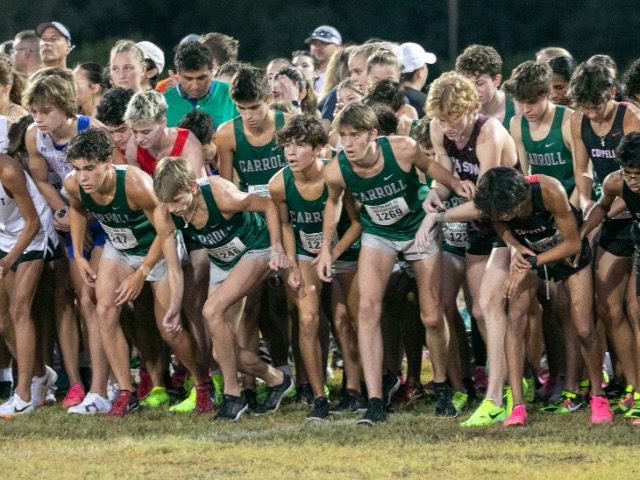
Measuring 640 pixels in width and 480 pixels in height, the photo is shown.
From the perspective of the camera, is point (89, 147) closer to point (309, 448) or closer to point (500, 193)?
point (309, 448)

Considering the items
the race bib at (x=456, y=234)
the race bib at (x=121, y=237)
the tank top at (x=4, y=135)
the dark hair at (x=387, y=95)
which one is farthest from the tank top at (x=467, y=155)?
the tank top at (x=4, y=135)

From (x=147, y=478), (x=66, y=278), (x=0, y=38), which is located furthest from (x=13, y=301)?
(x=0, y=38)

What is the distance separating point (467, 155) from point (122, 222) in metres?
2.09

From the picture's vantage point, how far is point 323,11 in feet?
76.4

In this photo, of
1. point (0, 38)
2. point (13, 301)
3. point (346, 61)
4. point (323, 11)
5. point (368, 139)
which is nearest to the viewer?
point (368, 139)

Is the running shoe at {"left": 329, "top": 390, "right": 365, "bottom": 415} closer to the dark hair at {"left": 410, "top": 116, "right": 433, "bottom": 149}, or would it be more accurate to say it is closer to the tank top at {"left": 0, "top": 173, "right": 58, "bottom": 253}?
the dark hair at {"left": 410, "top": 116, "right": 433, "bottom": 149}

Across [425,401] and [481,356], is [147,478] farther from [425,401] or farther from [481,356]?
[481,356]

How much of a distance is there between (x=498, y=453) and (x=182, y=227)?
2.31 metres

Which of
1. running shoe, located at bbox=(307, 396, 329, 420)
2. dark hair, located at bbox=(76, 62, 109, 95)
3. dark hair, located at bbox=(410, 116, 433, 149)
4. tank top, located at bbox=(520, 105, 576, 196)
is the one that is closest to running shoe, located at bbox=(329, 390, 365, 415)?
running shoe, located at bbox=(307, 396, 329, 420)

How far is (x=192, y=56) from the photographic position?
830cm

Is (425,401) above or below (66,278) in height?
below

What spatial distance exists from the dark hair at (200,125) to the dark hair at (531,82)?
1.90 m

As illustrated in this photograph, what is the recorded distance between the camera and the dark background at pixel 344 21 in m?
22.6

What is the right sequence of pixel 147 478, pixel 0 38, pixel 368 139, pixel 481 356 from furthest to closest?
pixel 0 38
pixel 481 356
pixel 368 139
pixel 147 478
